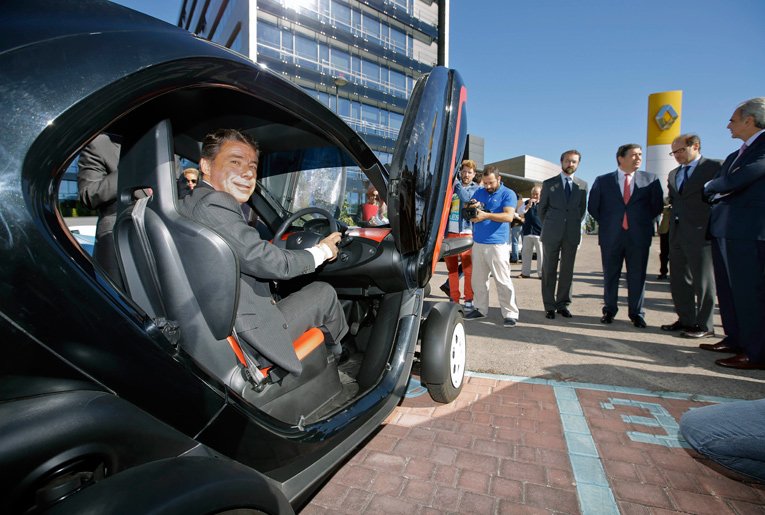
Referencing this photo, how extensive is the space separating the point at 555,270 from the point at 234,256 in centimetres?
459

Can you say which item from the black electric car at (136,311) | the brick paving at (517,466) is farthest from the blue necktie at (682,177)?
the black electric car at (136,311)

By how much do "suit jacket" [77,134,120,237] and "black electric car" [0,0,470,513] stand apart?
0.82m

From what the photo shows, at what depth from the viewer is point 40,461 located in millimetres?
743

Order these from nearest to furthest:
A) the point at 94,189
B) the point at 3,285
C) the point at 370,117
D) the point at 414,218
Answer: the point at 3,285
the point at 414,218
the point at 94,189
the point at 370,117

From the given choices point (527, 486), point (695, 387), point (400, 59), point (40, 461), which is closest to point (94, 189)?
point (40, 461)

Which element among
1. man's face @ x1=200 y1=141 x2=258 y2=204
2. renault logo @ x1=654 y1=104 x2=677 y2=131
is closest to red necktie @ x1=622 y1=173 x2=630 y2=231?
man's face @ x1=200 y1=141 x2=258 y2=204

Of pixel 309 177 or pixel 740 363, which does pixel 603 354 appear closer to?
pixel 740 363

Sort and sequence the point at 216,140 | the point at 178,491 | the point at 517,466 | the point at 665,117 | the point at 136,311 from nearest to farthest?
the point at 178,491
the point at 136,311
the point at 216,140
the point at 517,466
the point at 665,117

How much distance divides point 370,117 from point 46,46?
31.0 m

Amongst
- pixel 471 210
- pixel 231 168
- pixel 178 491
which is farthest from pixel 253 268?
pixel 471 210

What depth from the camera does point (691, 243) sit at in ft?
13.5

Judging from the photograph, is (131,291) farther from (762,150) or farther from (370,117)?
(370,117)

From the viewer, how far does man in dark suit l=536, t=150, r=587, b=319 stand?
16.2 feet

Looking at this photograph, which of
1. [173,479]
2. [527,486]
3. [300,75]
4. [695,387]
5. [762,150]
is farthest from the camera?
[300,75]
